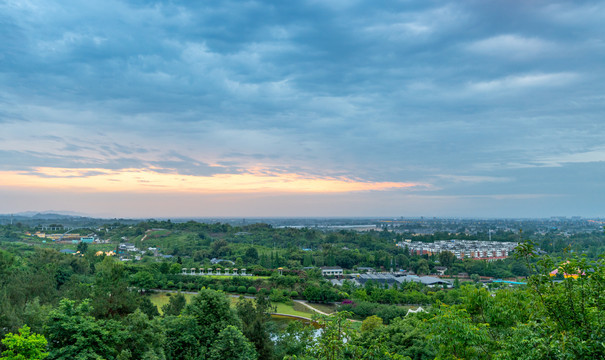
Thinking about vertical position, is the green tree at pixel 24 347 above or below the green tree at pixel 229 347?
above

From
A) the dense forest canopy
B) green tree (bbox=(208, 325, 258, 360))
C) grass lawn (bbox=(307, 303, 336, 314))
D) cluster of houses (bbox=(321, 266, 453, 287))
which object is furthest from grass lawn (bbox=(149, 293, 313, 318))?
green tree (bbox=(208, 325, 258, 360))

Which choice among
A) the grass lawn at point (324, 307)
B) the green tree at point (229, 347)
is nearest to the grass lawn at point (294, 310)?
the grass lawn at point (324, 307)

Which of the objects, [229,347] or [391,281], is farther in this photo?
[391,281]

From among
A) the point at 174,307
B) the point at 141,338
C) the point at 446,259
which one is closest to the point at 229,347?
the point at 141,338

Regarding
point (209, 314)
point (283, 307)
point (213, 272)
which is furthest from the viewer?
point (213, 272)

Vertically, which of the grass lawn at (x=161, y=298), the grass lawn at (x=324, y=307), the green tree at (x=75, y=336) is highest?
the green tree at (x=75, y=336)

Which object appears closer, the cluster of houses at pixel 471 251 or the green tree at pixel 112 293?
the green tree at pixel 112 293

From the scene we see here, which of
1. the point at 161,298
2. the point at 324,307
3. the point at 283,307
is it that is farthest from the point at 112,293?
the point at 324,307

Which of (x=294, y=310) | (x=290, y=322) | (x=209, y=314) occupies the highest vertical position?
(x=209, y=314)

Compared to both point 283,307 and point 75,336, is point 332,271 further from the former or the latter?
point 75,336

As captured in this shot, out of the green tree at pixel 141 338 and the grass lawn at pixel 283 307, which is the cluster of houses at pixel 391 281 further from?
the green tree at pixel 141 338

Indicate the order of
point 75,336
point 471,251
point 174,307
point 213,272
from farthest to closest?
point 471,251 < point 213,272 < point 174,307 < point 75,336

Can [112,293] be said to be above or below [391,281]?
above
